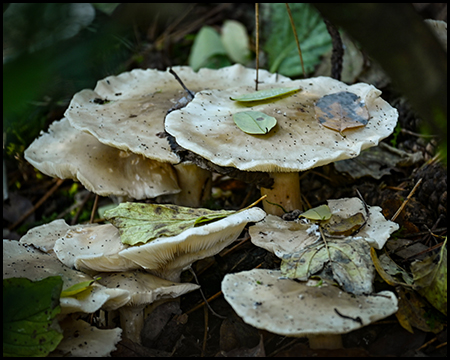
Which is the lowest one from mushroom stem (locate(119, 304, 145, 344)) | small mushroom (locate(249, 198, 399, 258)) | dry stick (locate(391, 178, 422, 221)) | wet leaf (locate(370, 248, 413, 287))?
mushroom stem (locate(119, 304, 145, 344))

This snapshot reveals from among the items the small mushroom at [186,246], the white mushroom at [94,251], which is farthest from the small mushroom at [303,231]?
the white mushroom at [94,251]

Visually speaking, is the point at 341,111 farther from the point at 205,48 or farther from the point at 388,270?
the point at 205,48

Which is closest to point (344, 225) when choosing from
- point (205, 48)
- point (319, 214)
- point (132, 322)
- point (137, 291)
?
point (319, 214)

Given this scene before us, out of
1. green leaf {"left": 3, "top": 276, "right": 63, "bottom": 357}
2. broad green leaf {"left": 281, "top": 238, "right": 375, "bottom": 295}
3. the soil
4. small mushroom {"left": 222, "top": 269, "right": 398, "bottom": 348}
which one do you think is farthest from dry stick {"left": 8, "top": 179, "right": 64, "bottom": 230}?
broad green leaf {"left": 281, "top": 238, "right": 375, "bottom": 295}

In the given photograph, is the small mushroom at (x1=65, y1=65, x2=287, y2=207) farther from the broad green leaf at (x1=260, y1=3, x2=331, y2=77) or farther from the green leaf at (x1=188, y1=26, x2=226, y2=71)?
the green leaf at (x1=188, y1=26, x2=226, y2=71)

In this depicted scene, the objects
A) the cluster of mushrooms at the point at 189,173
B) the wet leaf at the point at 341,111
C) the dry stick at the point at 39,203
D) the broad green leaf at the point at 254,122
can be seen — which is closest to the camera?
the cluster of mushrooms at the point at 189,173

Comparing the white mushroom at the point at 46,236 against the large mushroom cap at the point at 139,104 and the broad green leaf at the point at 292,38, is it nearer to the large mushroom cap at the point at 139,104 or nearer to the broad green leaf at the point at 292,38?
the large mushroom cap at the point at 139,104

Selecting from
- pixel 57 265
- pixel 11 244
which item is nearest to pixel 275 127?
pixel 57 265
